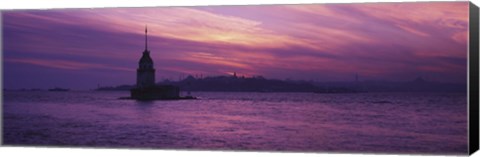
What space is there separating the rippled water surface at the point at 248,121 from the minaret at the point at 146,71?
22 centimetres

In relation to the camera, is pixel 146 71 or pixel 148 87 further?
pixel 148 87

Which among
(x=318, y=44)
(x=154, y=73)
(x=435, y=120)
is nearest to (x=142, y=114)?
(x=154, y=73)

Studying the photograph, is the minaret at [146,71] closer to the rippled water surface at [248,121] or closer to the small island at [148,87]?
the small island at [148,87]

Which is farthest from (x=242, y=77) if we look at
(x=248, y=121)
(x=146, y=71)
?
(x=146, y=71)

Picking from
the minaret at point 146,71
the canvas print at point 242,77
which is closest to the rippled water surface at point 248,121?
the canvas print at point 242,77

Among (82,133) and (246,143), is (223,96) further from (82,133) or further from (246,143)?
(82,133)

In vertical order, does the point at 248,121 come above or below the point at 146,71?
below

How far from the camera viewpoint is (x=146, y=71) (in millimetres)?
11508

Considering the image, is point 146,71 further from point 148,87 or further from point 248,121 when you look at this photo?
point 248,121

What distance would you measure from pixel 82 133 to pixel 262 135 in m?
1.98

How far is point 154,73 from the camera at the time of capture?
37.7 ft

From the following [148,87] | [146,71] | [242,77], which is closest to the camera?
[242,77]

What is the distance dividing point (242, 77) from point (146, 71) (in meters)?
1.05

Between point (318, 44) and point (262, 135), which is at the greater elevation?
point (318, 44)
